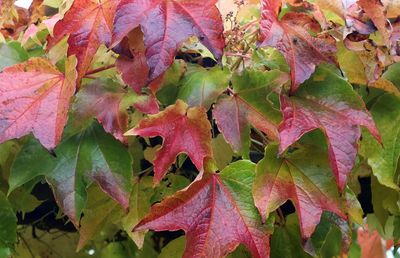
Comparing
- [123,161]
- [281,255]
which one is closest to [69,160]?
[123,161]

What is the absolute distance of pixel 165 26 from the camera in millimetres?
579

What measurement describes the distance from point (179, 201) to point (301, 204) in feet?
0.38

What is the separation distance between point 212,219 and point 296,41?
0.65 ft

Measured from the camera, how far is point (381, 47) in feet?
2.13

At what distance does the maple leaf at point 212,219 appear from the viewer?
1.85 ft

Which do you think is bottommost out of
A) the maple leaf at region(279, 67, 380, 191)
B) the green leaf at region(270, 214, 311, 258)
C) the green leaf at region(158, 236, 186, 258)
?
the green leaf at region(158, 236, 186, 258)


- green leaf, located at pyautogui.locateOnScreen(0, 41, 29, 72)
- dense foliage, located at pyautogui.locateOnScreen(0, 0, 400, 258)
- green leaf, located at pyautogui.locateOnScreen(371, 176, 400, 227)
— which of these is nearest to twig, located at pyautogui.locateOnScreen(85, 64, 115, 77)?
dense foliage, located at pyautogui.locateOnScreen(0, 0, 400, 258)

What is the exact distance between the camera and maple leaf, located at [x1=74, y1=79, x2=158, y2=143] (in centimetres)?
61

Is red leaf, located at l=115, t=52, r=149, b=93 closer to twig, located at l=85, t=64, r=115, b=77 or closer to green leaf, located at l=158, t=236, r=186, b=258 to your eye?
twig, located at l=85, t=64, r=115, b=77

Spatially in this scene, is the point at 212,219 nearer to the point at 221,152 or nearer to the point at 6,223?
the point at 221,152

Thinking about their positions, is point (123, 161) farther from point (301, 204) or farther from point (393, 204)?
point (393, 204)

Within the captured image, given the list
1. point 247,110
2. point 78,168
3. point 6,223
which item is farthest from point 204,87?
point 6,223

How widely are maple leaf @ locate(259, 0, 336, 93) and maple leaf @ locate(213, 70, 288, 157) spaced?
3 centimetres

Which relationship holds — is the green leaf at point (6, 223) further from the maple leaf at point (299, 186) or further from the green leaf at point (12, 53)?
the maple leaf at point (299, 186)
